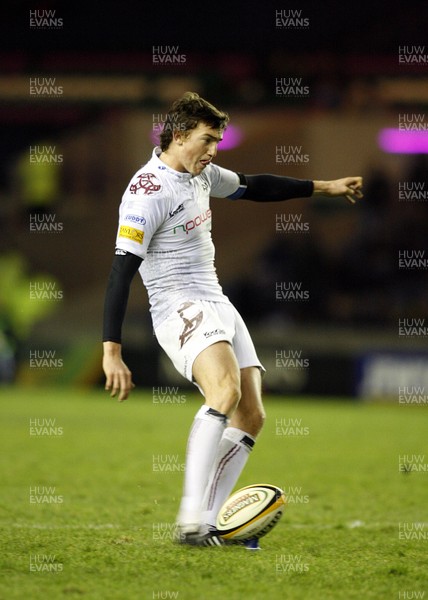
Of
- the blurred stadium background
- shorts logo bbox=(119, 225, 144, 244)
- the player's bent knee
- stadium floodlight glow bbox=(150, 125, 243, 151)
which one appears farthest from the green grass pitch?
stadium floodlight glow bbox=(150, 125, 243, 151)

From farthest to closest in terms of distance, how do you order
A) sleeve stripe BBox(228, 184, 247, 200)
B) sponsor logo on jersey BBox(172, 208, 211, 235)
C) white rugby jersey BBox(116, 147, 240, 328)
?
sleeve stripe BBox(228, 184, 247, 200), sponsor logo on jersey BBox(172, 208, 211, 235), white rugby jersey BBox(116, 147, 240, 328)

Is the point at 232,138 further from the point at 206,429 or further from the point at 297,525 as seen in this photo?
the point at 206,429

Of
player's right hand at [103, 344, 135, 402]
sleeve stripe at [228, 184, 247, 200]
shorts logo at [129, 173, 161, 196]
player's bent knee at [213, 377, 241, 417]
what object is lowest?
player's bent knee at [213, 377, 241, 417]

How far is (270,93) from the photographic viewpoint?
18.6 metres

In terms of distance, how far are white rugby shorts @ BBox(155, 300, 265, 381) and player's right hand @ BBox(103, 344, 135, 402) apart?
0.39 metres

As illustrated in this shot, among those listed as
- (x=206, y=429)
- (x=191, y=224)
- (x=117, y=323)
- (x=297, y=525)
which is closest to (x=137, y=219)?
(x=191, y=224)

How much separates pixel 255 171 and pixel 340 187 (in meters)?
16.2

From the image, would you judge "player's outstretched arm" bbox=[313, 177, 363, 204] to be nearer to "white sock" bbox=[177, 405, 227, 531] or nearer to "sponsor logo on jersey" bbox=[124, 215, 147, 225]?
"sponsor logo on jersey" bbox=[124, 215, 147, 225]

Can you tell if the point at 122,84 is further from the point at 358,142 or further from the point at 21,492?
the point at 21,492

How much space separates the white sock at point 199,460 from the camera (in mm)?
4816

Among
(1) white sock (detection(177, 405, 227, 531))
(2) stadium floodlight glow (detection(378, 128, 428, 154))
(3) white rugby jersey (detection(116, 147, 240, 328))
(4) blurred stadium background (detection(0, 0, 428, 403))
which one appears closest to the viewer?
(1) white sock (detection(177, 405, 227, 531))

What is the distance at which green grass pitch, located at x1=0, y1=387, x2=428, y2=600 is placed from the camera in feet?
13.7

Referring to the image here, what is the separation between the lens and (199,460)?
484 centimetres

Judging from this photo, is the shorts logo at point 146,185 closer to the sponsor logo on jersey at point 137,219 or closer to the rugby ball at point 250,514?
the sponsor logo on jersey at point 137,219
